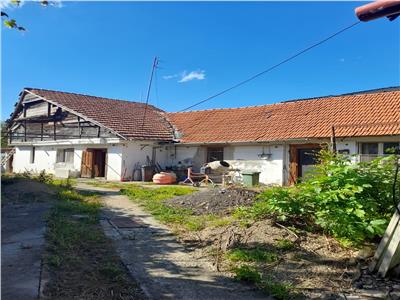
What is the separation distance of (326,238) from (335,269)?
1175 millimetres

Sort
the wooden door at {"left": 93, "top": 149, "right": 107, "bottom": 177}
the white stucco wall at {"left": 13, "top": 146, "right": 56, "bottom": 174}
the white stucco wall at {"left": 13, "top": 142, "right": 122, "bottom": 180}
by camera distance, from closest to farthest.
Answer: the white stucco wall at {"left": 13, "top": 142, "right": 122, "bottom": 180}, the wooden door at {"left": 93, "top": 149, "right": 107, "bottom": 177}, the white stucco wall at {"left": 13, "top": 146, "right": 56, "bottom": 174}

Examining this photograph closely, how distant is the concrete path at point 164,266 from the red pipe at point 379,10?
10.5 feet

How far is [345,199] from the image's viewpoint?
5.89 m

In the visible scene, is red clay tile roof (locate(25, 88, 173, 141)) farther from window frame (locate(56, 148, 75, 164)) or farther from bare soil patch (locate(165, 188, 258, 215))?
bare soil patch (locate(165, 188, 258, 215))

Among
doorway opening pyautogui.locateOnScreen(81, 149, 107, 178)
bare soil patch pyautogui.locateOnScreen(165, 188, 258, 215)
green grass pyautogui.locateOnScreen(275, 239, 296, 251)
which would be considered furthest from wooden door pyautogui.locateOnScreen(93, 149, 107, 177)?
green grass pyautogui.locateOnScreen(275, 239, 296, 251)

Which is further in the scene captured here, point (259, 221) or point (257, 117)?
point (257, 117)

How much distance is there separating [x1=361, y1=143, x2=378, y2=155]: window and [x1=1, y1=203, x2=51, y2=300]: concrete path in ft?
42.7

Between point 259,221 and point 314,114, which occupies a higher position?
point 314,114

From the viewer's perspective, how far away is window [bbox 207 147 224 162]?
20906 mm

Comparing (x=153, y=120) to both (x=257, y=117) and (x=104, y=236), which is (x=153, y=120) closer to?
(x=257, y=117)

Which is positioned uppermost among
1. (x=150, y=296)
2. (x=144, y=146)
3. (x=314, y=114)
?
(x=314, y=114)

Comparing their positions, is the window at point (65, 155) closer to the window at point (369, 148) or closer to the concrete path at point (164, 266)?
the concrete path at point (164, 266)

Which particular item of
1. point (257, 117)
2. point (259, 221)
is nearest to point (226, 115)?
point (257, 117)

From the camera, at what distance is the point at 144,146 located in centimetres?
2208
